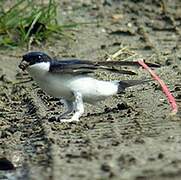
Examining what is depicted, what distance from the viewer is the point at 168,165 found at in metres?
3.08

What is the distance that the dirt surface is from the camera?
321 centimetres

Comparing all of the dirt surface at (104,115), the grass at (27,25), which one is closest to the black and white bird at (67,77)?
the dirt surface at (104,115)

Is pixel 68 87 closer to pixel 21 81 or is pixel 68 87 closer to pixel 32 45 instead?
pixel 21 81

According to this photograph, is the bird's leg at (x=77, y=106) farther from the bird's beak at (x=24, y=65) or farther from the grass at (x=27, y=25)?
the grass at (x=27, y=25)

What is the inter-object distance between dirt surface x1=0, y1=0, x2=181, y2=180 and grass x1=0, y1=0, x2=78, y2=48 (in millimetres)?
102

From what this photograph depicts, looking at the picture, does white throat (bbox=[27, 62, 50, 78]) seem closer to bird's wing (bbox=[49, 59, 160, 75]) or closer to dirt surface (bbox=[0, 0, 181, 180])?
bird's wing (bbox=[49, 59, 160, 75])

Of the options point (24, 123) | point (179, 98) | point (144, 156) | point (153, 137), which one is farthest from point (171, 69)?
point (144, 156)

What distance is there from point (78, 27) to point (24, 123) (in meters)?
2.58

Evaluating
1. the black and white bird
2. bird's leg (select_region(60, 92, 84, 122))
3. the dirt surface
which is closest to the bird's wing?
the black and white bird

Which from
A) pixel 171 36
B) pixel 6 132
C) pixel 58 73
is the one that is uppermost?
pixel 171 36

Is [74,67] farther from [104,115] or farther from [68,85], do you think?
[104,115]

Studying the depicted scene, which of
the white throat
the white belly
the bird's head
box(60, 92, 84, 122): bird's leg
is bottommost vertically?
box(60, 92, 84, 122): bird's leg

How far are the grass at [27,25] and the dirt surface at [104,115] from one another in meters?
0.10

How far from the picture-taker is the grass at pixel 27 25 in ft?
21.4
